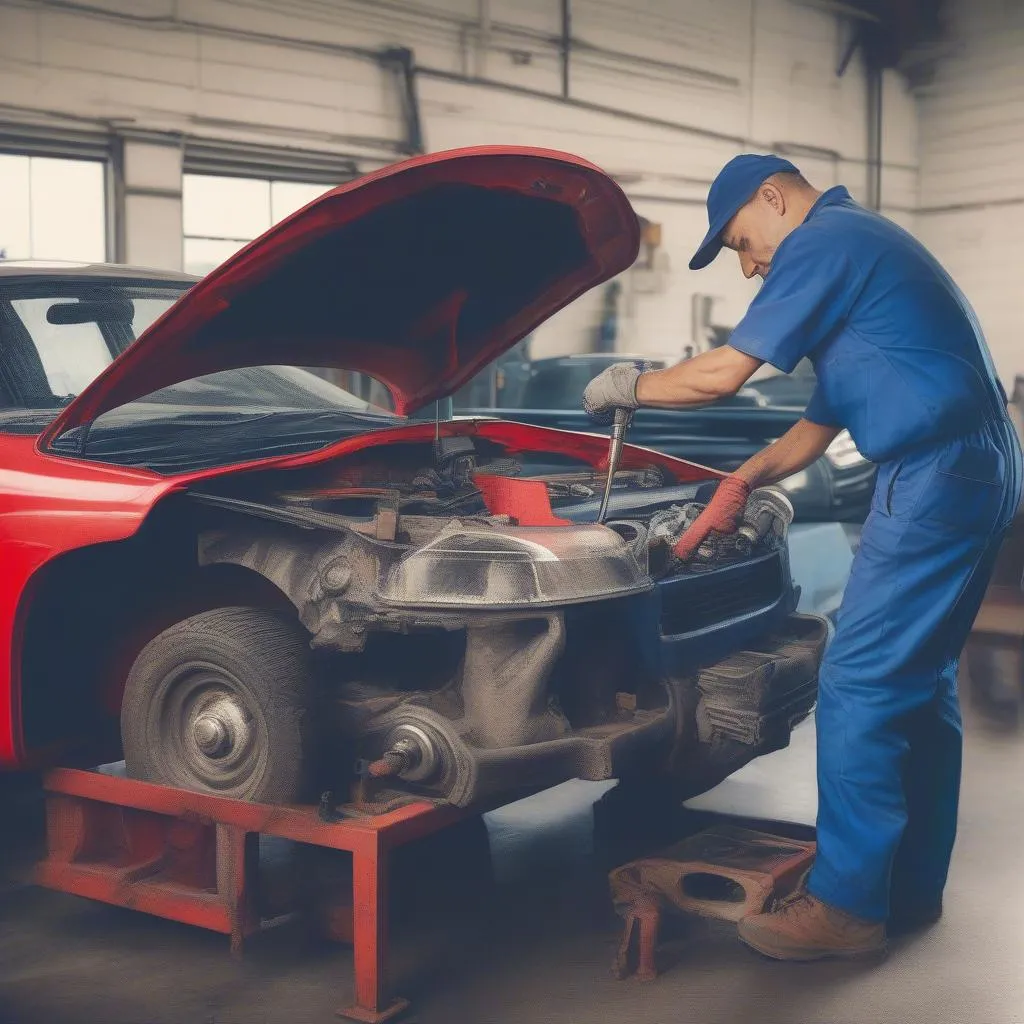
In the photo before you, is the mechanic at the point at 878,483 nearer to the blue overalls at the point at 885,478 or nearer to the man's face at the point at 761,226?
the blue overalls at the point at 885,478

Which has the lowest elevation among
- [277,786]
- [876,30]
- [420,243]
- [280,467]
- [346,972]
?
[346,972]

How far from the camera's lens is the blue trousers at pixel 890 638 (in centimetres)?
276

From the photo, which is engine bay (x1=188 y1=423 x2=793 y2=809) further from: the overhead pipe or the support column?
the overhead pipe

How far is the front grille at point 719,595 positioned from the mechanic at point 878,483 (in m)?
0.33

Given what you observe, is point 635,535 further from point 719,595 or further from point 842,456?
point 842,456

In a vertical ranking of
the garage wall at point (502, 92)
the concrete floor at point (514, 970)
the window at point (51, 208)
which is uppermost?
the garage wall at point (502, 92)

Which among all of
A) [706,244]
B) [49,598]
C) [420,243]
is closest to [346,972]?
[49,598]

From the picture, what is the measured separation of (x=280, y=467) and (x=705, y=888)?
1.50 meters

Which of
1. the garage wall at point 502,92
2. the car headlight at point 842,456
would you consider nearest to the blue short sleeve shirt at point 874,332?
the car headlight at point 842,456

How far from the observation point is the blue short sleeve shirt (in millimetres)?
2750

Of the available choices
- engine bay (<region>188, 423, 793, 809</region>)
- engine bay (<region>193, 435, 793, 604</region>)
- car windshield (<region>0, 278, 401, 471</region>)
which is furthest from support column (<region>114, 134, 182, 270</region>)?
engine bay (<region>188, 423, 793, 809</region>)

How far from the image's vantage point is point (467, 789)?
2.54 meters

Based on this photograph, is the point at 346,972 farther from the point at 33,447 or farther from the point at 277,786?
the point at 33,447

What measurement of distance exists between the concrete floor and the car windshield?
1055 mm
